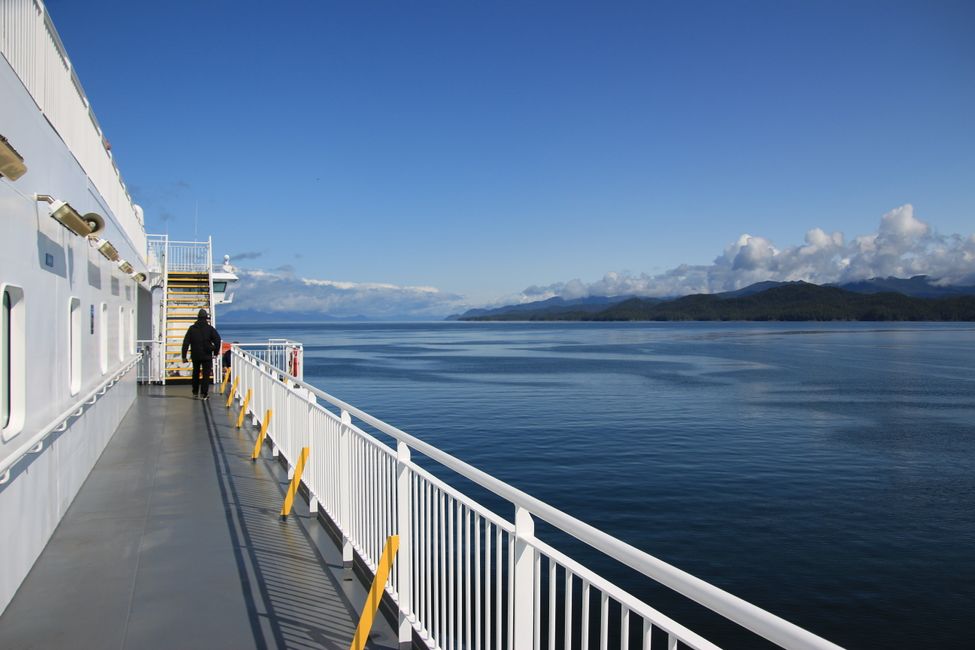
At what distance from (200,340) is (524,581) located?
14.4 m

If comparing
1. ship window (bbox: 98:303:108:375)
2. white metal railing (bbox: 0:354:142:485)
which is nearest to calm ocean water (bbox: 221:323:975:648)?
white metal railing (bbox: 0:354:142:485)

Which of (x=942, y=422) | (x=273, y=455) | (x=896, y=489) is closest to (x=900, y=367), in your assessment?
(x=942, y=422)

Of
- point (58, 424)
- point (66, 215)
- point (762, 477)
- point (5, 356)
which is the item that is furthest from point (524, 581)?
point (762, 477)

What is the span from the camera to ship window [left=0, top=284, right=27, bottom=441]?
16.6 feet

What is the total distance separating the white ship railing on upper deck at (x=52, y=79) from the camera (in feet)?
17.5

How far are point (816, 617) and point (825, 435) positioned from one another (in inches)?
591

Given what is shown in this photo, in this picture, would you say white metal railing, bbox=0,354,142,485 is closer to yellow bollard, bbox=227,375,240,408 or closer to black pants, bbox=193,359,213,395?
yellow bollard, bbox=227,375,240,408

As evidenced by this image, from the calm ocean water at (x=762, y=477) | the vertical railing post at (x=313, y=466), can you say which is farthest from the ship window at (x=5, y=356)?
the calm ocean water at (x=762, y=477)

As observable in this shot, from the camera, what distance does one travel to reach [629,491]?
14641 millimetres

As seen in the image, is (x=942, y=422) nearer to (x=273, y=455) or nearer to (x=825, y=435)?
(x=825, y=435)

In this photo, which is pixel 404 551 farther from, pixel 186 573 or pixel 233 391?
pixel 233 391

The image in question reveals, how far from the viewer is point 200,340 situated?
15.7 meters

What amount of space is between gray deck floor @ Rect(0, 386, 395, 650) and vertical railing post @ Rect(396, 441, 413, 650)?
155mm

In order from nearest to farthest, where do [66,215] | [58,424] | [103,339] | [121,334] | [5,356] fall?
1. [5,356]
2. [58,424]
3. [66,215]
4. [103,339]
5. [121,334]
